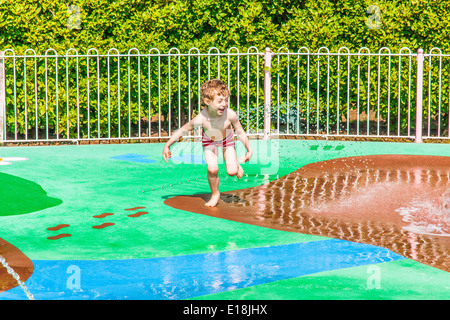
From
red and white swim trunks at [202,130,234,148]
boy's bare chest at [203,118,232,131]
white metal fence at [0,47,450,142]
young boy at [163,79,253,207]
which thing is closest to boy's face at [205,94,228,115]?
young boy at [163,79,253,207]

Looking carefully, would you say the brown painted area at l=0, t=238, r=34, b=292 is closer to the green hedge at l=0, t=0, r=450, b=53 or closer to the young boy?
the young boy

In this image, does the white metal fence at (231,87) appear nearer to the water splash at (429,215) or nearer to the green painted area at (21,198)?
the green painted area at (21,198)

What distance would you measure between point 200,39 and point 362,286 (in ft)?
27.3

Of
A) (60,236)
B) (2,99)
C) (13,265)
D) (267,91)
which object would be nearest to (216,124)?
(60,236)

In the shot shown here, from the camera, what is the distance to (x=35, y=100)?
11367 mm

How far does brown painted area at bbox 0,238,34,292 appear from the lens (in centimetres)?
427

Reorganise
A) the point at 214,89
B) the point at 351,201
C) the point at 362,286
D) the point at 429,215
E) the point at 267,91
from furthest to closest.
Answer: the point at 267,91, the point at 351,201, the point at 214,89, the point at 429,215, the point at 362,286

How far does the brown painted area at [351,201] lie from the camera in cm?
532

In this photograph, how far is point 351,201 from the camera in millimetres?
6711

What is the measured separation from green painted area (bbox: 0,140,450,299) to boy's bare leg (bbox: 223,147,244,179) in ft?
2.20

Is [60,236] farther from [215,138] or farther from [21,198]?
[215,138]

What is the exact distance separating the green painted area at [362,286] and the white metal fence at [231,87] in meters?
6.95

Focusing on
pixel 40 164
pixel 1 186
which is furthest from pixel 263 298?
pixel 40 164

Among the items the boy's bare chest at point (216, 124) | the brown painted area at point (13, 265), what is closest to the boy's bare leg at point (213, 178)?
the boy's bare chest at point (216, 124)
